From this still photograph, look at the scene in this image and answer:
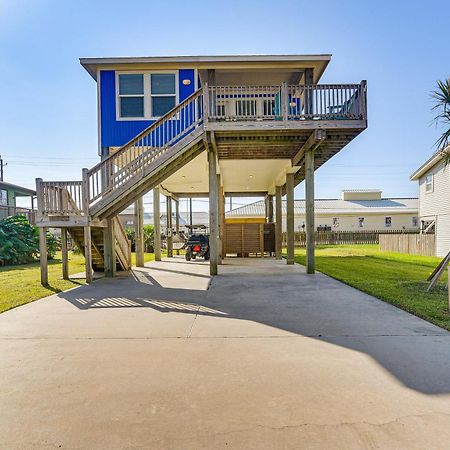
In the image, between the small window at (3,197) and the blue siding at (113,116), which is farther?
the small window at (3,197)

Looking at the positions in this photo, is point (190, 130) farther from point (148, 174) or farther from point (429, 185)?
point (429, 185)

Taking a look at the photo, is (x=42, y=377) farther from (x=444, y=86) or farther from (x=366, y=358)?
(x=444, y=86)

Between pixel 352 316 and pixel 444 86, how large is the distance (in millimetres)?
5742

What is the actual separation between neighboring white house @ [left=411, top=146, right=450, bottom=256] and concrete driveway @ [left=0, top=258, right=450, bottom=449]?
14.9 metres

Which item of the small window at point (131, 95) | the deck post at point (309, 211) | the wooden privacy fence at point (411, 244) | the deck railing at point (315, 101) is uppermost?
the small window at point (131, 95)

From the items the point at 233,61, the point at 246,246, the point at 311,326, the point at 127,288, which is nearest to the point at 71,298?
the point at 127,288

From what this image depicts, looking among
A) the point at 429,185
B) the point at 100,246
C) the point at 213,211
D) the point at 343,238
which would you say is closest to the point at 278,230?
the point at 213,211

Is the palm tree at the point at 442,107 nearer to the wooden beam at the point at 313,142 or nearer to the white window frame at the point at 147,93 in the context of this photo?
the wooden beam at the point at 313,142

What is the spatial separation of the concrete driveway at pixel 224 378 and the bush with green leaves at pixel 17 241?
393 inches

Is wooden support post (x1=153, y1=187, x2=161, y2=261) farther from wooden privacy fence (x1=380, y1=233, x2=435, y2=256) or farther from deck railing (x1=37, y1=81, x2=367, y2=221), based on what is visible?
wooden privacy fence (x1=380, y1=233, x2=435, y2=256)

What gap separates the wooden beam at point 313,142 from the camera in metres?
8.94

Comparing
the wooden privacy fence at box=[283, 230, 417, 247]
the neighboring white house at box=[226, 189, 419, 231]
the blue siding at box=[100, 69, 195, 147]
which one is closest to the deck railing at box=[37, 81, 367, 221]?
the blue siding at box=[100, 69, 195, 147]

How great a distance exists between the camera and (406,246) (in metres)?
19.0

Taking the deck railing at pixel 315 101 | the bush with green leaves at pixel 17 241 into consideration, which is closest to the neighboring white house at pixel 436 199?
the deck railing at pixel 315 101
